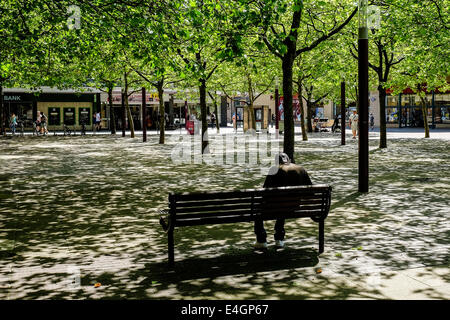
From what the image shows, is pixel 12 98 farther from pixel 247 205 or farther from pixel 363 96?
pixel 247 205

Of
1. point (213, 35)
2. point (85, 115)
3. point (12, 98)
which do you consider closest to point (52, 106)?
point (85, 115)

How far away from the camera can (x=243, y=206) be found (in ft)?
20.9

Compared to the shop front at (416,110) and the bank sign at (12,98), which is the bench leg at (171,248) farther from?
the shop front at (416,110)

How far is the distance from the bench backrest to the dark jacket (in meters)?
0.32

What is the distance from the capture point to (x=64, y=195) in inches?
459

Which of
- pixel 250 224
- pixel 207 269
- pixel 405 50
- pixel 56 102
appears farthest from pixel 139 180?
pixel 56 102

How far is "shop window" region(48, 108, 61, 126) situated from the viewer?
166 ft

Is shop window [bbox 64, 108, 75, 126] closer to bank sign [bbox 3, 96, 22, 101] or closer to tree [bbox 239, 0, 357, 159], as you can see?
bank sign [bbox 3, 96, 22, 101]

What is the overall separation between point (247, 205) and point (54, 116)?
47836mm

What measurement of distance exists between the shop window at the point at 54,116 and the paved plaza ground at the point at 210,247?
127 ft

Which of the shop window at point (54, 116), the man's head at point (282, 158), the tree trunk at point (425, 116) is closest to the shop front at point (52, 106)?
the shop window at point (54, 116)
